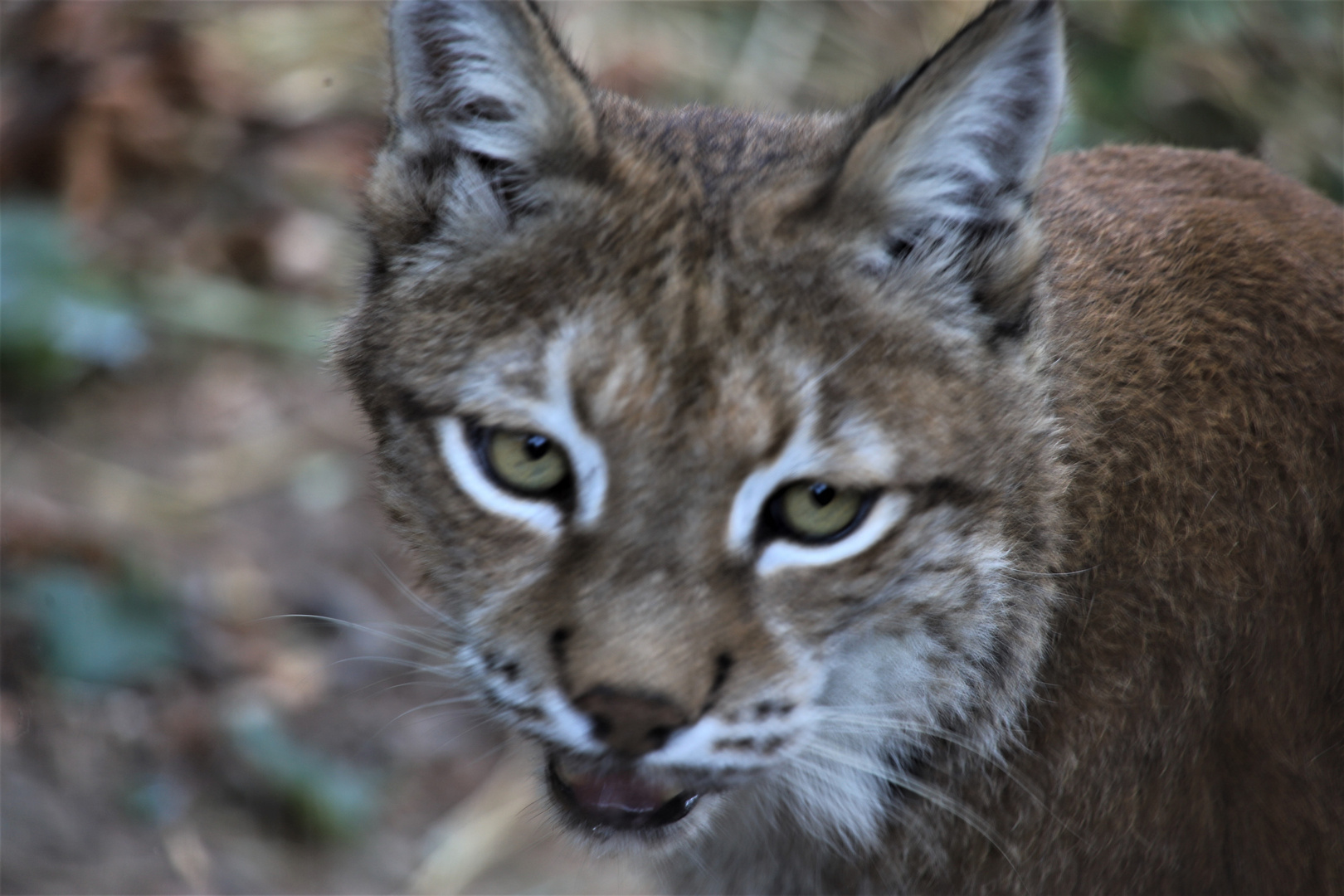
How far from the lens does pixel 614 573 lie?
2.48m

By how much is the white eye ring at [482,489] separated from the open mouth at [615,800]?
43 centimetres

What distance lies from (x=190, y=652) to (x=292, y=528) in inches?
34.1

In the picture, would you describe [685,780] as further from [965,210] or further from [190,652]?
[190,652]

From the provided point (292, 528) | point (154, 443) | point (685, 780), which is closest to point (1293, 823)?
point (685, 780)

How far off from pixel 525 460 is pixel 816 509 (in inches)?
20.9

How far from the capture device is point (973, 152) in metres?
2.67

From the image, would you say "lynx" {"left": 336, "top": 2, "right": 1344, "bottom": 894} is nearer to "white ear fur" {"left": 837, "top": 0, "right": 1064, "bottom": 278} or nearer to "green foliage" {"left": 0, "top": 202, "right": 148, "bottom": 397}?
"white ear fur" {"left": 837, "top": 0, "right": 1064, "bottom": 278}

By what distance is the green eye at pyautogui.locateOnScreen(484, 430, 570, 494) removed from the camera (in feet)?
8.55

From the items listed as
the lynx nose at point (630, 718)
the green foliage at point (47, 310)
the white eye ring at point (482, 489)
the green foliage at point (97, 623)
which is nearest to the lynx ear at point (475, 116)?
the white eye ring at point (482, 489)

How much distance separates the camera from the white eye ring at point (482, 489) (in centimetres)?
263

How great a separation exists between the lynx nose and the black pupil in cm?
45

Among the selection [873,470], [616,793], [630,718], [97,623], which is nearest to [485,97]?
[873,470]

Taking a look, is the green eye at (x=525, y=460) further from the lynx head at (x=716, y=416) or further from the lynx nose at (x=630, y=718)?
the lynx nose at (x=630, y=718)

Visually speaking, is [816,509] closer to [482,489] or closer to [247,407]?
[482,489]
